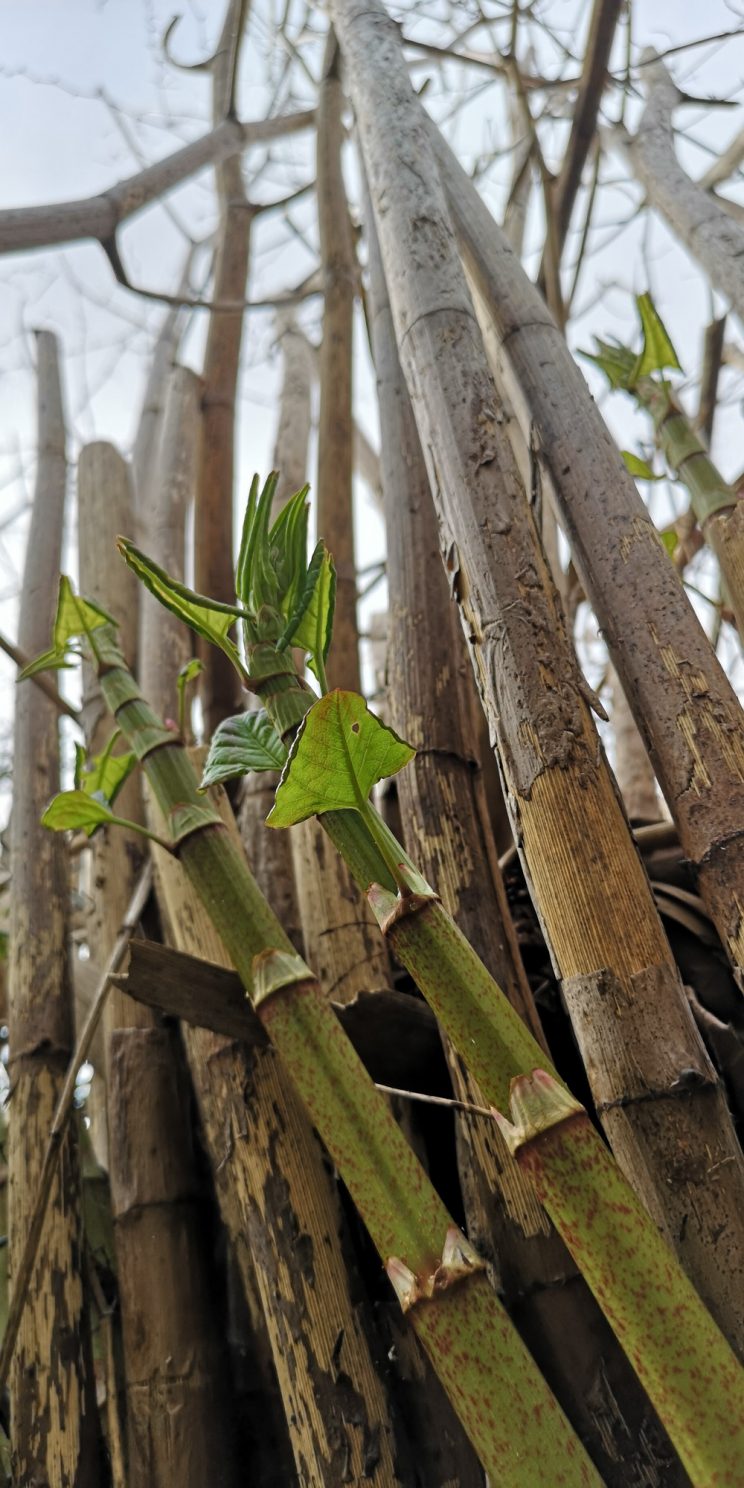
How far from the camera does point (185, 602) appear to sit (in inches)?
26.2

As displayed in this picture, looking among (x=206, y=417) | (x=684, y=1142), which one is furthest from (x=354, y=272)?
(x=684, y=1142)

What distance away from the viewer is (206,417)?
1.74 m

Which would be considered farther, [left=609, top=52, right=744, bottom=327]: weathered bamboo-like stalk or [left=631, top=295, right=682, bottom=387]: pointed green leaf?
[left=609, top=52, right=744, bottom=327]: weathered bamboo-like stalk

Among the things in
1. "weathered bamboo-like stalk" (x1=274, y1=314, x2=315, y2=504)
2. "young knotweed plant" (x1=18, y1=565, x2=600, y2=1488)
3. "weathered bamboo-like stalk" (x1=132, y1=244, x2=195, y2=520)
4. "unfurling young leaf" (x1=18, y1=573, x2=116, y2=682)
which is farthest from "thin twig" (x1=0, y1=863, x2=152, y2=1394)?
"weathered bamboo-like stalk" (x1=132, y1=244, x2=195, y2=520)

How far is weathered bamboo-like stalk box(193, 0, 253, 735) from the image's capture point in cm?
146

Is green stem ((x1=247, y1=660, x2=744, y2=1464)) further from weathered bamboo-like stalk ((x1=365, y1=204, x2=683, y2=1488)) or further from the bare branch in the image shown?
the bare branch

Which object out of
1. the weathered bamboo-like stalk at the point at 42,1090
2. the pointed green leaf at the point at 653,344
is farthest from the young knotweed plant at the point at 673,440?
the weathered bamboo-like stalk at the point at 42,1090

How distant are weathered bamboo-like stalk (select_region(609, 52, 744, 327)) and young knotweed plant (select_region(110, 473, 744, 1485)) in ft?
3.17

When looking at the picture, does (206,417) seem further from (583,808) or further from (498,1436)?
(498,1436)

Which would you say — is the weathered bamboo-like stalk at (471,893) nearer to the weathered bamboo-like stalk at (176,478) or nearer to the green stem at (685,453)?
the green stem at (685,453)

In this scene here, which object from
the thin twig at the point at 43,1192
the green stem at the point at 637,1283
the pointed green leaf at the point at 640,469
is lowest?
the green stem at the point at 637,1283

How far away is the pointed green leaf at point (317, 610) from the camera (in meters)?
0.64

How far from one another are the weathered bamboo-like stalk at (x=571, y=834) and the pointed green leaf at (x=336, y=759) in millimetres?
83

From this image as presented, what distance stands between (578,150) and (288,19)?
1128 mm
